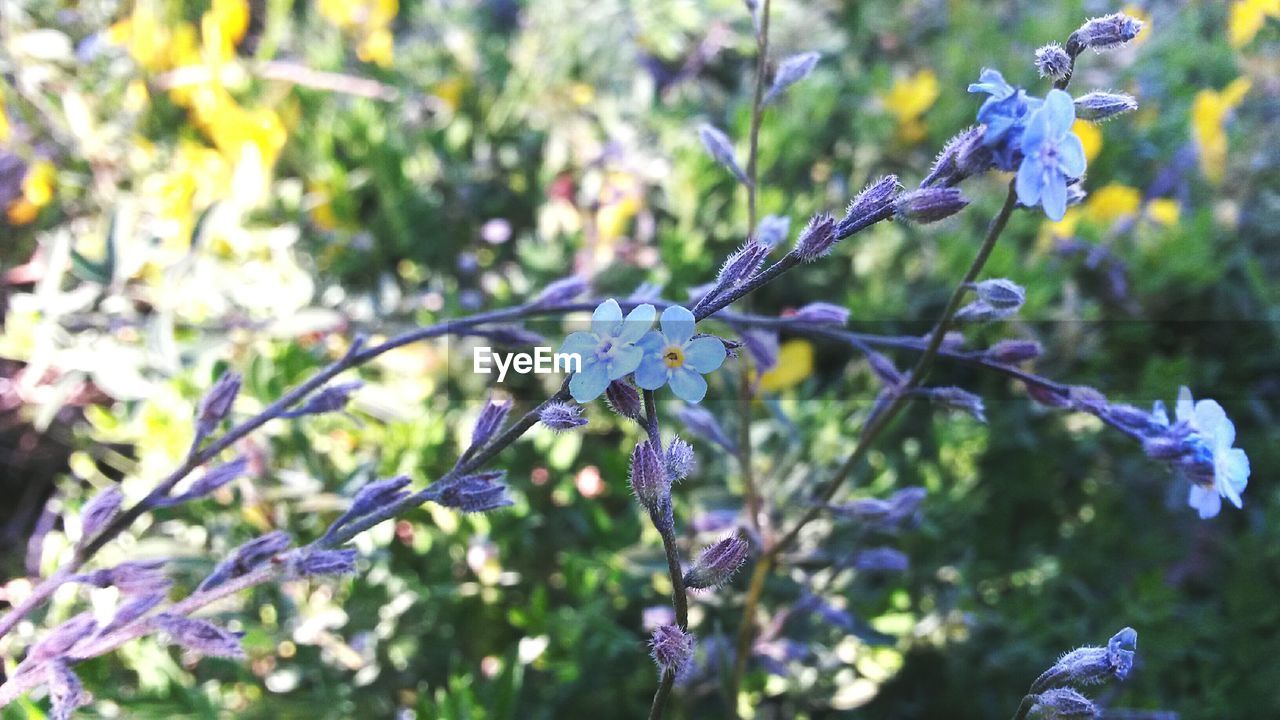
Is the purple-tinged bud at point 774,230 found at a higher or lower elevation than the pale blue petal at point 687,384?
lower

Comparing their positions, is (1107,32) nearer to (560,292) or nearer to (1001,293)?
(1001,293)

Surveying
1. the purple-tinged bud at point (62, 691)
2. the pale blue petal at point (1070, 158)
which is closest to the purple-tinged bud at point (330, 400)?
the purple-tinged bud at point (62, 691)

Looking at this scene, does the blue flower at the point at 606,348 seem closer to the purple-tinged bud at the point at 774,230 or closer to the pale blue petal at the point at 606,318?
the pale blue petal at the point at 606,318

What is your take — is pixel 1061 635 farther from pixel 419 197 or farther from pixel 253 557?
pixel 419 197

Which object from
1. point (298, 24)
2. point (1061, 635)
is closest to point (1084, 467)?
point (1061, 635)

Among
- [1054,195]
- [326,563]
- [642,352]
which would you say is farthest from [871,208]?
[326,563]

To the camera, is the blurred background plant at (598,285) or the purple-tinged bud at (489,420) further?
the blurred background plant at (598,285)
